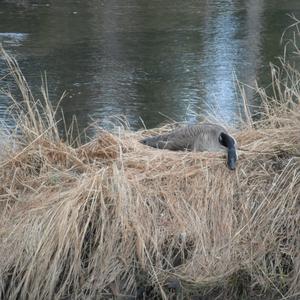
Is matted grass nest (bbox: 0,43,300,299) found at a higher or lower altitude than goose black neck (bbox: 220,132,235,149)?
lower

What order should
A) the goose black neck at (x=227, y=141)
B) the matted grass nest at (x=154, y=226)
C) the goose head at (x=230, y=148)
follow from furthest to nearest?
1. the goose black neck at (x=227, y=141)
2. the goose head at (x=230, y=148)
3. the matted grass nest at (x=154, y=226)

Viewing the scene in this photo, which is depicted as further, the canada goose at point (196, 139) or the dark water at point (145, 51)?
the dark water at point (145, 51)

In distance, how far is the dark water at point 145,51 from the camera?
371 inches

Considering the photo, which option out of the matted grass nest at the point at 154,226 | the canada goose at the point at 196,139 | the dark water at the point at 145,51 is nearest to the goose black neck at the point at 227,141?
the canada goose at the point at 196,139

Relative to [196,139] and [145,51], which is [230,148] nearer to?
[196,139]

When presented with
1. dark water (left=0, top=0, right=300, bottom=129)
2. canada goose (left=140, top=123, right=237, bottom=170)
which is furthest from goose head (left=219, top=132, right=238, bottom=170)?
dark water (left=0, top=0, right=300, bottom=129)

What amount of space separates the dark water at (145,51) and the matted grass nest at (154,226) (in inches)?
75.6

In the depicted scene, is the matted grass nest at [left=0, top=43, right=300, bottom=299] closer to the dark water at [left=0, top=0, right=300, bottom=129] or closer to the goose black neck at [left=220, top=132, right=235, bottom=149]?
the goose black neck at [left=220, top=132, right=235, bottom=149]

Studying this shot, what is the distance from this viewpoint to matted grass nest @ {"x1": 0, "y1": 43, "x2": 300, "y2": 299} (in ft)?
15.6

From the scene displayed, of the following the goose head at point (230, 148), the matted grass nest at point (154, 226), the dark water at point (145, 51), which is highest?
the goose head at point (230, 148)

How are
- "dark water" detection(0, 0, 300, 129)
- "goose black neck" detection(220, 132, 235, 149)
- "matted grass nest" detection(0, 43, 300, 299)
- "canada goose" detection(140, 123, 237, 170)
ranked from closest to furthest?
1. "matted grass nest" detection(0, 43, 300, 299)
2. "goose black neck" detection(220, 132, 235, 149)
3. "canada goose" detection(140, 123, 237, 170)
4. "dark water" detection(0, 0, 300, 129)

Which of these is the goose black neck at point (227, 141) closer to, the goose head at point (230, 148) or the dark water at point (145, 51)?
the goose head at point (230, 148)

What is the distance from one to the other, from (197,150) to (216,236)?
95cm

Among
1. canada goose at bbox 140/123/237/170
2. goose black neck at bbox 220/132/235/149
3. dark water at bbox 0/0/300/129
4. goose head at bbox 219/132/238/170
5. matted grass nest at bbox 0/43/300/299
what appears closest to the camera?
matted grass nest at bbox 0/43/300/299
